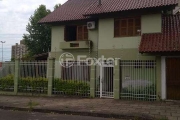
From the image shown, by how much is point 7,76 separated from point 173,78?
9.27m

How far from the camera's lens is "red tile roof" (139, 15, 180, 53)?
10492 millimetres

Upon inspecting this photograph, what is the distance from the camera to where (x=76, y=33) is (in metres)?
15.6

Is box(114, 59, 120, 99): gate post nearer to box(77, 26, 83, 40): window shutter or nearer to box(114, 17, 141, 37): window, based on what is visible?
box(114, 17, 141, 37): window

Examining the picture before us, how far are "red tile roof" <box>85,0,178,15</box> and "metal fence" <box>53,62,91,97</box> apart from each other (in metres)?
3.39

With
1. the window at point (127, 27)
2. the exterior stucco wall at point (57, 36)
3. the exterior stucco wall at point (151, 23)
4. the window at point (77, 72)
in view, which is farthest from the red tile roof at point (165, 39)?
the exterior stucco wall at point (57, 36)

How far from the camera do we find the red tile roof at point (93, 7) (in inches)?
469

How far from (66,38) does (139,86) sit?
6.82 meters

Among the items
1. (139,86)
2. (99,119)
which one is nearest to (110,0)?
(139,86)

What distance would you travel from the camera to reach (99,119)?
7.60 m

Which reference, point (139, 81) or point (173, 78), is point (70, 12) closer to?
point (139, 81)

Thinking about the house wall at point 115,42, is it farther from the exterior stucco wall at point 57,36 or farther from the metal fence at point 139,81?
the exterior stucco wall at point 57,36

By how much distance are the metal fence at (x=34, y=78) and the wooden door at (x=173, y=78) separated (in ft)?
20.7

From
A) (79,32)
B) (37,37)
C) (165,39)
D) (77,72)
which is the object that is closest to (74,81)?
(77,72)

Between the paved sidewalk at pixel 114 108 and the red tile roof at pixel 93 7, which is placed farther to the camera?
the red tile roof at pixel 93 7
